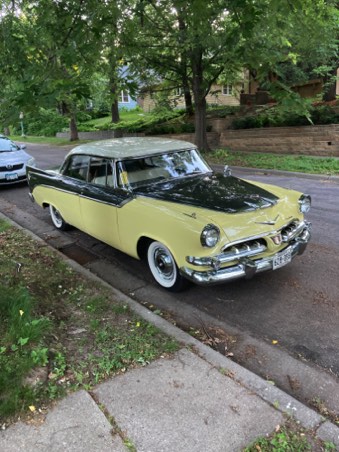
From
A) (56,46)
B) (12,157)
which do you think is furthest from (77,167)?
(12,157)

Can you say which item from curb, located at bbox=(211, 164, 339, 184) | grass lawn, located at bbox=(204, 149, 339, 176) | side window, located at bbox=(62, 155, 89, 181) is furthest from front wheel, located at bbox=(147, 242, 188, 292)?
grass lawn, located at bbox=(204, 149, 339, 176)

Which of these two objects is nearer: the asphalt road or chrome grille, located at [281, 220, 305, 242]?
the asphalt road

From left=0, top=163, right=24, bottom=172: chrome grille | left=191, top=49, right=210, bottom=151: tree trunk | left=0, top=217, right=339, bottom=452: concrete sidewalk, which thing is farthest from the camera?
left=191, top=49, right=210, bottom=151: tree trunk

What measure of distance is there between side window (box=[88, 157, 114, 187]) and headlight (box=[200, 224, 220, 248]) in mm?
1669

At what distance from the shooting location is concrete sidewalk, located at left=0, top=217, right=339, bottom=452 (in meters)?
2.20

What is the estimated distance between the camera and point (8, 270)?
180 inches

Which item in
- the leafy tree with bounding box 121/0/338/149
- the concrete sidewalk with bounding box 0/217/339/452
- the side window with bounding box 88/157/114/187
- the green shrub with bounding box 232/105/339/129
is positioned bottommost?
the concrete sidewalk with bounding box 0/217/339/452

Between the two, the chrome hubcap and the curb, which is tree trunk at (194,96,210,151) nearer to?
the curb

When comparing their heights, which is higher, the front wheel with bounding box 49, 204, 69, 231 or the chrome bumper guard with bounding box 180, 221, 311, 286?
the chrome bumper guard with bounding box 180, 221, 311, 286

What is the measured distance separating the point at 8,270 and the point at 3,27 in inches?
106

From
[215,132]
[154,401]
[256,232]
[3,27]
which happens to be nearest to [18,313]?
[154,401]

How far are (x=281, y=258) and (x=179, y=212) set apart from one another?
114 cm

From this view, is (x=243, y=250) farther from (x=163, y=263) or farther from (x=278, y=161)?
(x=278, y=161)

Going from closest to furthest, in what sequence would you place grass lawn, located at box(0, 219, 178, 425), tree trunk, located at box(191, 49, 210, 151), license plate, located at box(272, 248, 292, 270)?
1. grass lawn, located at box(0, 219, 178, 425)
2. license plate, located at box(272, 248, 292, 270)
3. tree trunk, located at box(191, 49, 210, 151)
